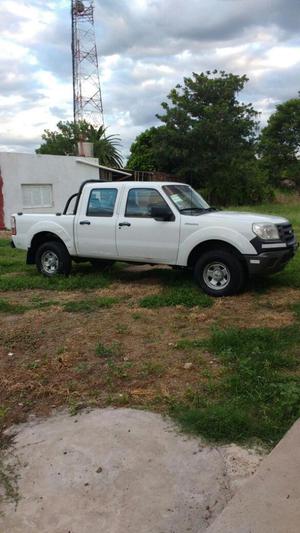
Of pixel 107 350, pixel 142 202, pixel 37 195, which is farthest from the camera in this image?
pixel 37 195

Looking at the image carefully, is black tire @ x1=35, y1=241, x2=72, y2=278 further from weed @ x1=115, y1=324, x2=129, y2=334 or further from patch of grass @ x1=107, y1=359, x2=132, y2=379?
patch of grass @ x1=107, y1=359, x2=132, y2=379

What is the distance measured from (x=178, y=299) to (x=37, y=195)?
16362mm

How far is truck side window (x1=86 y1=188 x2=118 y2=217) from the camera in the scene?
8539 millimetres

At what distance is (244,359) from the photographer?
4863mm

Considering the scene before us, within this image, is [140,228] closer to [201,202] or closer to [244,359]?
[201,202]

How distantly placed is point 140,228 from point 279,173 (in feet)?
122

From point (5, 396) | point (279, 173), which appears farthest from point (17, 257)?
point (279, 173)

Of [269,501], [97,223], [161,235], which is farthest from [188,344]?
[97,223]

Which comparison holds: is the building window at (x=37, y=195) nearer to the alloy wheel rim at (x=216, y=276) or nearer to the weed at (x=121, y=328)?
the alloy wheel rim at (x=216, y=276)

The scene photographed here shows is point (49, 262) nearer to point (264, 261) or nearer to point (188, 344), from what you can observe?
point (264, 261)

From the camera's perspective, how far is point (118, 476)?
10.4 feet

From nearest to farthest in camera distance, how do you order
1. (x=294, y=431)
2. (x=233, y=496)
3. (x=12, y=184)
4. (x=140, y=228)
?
(x=233, y=496), (x=294, y=431), (x=140, y=228), (x=12, y=184)

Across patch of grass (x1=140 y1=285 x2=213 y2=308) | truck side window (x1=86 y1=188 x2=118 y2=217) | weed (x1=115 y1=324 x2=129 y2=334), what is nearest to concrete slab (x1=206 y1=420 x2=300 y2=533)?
weed (x1=115 y1=324 x2=129 y2=334)

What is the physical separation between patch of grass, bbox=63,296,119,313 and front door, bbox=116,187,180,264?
1.00m
